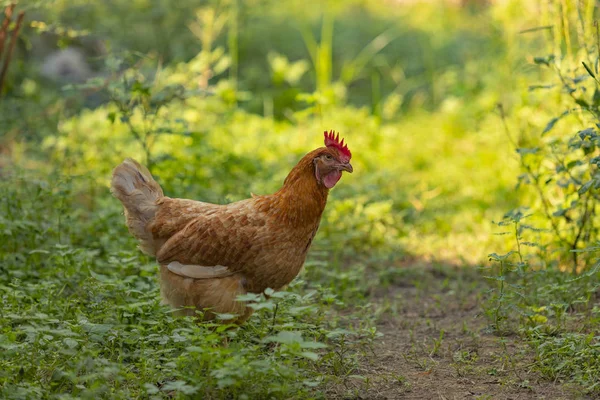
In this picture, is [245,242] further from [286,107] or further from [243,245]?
[286,107]

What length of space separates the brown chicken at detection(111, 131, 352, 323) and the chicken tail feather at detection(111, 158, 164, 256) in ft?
0.46

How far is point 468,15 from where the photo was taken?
14266mm

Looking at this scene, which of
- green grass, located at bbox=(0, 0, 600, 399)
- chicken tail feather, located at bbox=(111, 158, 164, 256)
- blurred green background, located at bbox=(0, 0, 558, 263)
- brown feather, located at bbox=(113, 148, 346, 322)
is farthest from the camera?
blurred green background, located at bbox=(0, 0, 558, 263)

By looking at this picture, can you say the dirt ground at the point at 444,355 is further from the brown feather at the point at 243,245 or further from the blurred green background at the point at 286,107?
the blurred green background at the point at 286,107

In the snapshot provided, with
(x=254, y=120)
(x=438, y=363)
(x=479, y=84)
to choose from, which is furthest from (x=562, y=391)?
(x=479, y=84)

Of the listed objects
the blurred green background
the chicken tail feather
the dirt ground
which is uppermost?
the blurred green background

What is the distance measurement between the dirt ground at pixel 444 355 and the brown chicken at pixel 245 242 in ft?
2.41

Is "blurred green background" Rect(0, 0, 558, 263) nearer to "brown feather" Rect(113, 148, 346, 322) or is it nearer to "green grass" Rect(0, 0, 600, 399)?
"green grass" Rect(0, 0, 600, 399)

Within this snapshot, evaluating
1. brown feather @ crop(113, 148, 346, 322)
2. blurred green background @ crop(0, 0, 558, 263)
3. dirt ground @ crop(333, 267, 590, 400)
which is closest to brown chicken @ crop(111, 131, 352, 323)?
brown feather @ crop(113, 148, 346, 322)

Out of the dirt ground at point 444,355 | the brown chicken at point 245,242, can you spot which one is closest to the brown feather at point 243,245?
the brown chicken at point 245,242

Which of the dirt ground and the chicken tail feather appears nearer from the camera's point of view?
the dirt ground

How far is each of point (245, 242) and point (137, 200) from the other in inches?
32.0

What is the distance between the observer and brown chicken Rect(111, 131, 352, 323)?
12.8 ft

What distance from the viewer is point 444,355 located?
164 inches
